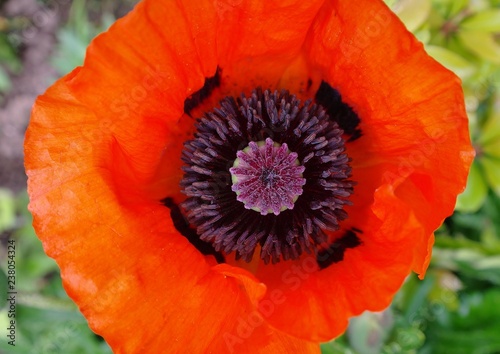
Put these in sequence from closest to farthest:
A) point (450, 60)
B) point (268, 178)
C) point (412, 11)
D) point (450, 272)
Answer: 1. point (268, 178)
2. point (412, 11)
3. point (450, 60)
4. point (450, 272)

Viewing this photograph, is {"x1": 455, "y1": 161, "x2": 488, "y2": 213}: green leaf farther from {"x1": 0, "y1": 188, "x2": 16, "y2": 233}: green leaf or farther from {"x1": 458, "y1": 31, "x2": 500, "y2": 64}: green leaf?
{"x1": 0, "y1": 188, "x2": 16, "y2": 233}: green leaf

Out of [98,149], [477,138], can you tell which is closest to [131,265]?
[98,149]

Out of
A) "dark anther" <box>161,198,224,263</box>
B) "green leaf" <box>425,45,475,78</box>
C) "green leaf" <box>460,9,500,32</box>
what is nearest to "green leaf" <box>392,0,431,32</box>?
"green leaf" <box>425,45,475,78</box>

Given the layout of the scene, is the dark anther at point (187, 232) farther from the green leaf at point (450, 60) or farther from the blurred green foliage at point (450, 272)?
the green leaf at point (450, 60)

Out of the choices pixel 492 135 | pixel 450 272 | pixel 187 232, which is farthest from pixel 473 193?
pixel 187 232

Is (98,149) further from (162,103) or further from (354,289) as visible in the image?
(354,289)

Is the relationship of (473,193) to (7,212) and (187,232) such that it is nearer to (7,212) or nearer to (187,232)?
(187,232)

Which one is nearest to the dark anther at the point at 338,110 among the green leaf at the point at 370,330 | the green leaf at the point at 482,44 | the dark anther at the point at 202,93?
the dark anther at the point at 202,93
